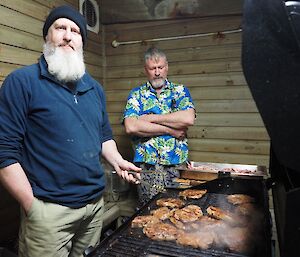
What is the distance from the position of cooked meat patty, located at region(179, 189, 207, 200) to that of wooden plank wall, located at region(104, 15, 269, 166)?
5.82 feet

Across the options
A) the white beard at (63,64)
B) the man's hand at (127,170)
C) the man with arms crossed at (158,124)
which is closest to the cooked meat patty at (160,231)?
the man's hand at (127,170)

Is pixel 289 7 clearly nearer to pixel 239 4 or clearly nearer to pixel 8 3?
pixel 8 3

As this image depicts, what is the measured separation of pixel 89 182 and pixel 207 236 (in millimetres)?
775

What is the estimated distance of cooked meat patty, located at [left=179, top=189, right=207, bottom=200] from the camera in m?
1.93

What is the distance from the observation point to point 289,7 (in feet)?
2.70

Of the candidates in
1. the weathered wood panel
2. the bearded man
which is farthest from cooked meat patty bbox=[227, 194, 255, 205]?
the weathered wood panel

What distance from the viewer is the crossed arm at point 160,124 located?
9.07 ft

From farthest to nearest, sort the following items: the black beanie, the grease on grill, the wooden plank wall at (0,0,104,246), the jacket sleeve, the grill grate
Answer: the wooden plank wall at (0,0,104,246)
the black beanie
the jacket sleeve
the grease on grill
the grill grate

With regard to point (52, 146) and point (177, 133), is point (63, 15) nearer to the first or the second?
point (52, 146)

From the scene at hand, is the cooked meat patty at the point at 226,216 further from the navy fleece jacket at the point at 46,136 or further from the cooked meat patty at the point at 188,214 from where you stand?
the navy fleece jacket at the point at 46,136

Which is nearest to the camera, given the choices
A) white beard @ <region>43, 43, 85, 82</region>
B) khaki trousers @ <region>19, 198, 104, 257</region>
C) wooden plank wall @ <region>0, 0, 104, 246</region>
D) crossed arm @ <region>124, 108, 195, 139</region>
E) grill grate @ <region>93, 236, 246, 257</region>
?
grill grate @ <region>93, 236, 246, 257</region>

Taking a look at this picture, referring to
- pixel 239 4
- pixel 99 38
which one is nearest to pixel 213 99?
A: pixel 239 4

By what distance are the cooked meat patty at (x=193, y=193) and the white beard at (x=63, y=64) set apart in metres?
1.07

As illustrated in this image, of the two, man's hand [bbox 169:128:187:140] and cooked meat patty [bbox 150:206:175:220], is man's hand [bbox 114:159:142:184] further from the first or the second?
man's hand [bbox 169:128:187:140]
